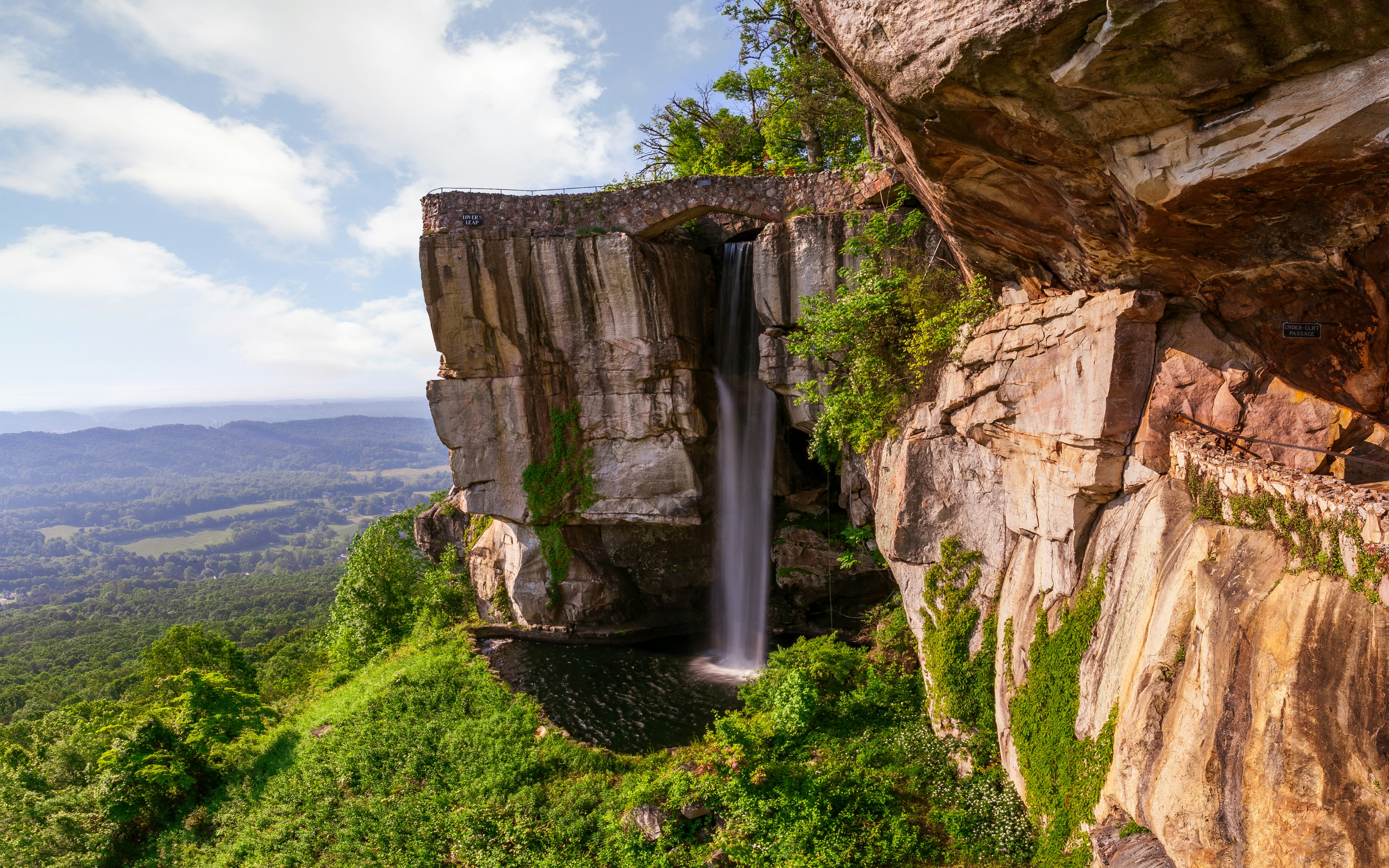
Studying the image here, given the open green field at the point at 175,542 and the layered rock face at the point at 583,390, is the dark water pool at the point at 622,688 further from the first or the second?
the open green field at the point at 175,542

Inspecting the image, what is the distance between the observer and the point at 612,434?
20.5 m

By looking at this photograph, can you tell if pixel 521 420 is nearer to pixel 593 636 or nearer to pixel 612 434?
pixel 612 434

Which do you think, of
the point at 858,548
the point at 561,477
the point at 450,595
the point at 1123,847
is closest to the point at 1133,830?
the point at 1123,847

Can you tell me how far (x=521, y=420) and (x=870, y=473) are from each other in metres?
11.2

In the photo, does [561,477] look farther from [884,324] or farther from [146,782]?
[146,782]

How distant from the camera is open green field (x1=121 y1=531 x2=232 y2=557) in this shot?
6550 inches

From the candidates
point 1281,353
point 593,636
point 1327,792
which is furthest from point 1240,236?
point 593,636

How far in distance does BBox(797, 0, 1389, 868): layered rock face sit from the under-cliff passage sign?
7 cm

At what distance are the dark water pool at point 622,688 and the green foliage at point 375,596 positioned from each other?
530cm

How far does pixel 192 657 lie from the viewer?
74.6 ft

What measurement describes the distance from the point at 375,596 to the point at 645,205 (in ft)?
58.8

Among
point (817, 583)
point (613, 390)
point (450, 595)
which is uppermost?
point (613, 390)

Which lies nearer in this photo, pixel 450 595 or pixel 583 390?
pixel 583 390

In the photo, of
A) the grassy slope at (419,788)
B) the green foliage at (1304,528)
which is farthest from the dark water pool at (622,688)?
the green foliage at (1304,528)
